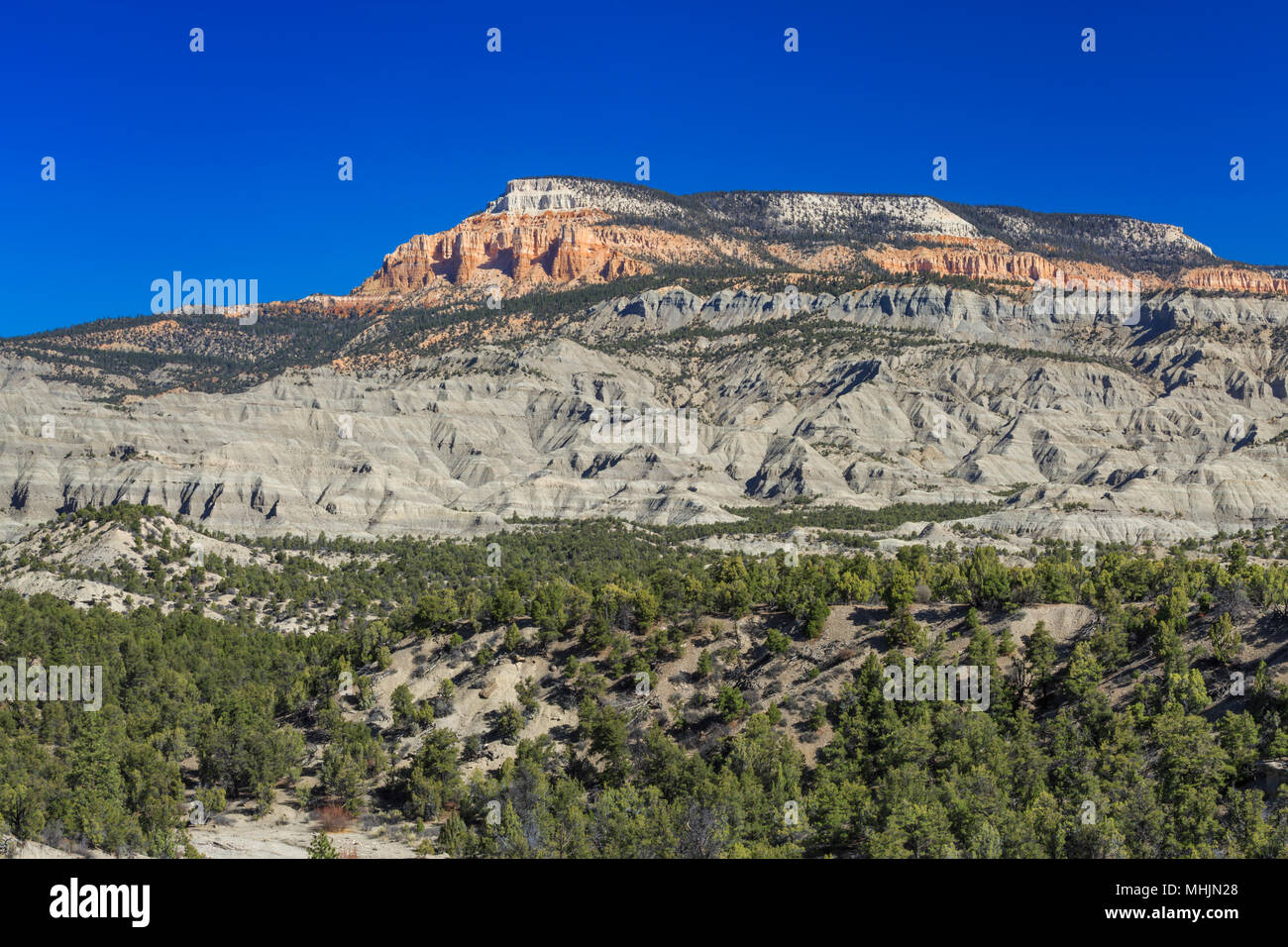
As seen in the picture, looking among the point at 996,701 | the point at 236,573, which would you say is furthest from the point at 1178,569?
the point at 236,573

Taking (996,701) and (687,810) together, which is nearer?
(687,810)

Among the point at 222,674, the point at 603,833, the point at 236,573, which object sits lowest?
the point at 603,833

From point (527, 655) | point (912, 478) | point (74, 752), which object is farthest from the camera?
point (912, 478)

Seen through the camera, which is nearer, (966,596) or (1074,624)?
(1074,624)

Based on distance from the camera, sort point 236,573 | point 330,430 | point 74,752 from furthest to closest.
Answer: point 330,430 < point 236,573 < point 74,752

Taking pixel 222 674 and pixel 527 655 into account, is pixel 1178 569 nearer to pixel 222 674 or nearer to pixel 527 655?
pixel 527 655

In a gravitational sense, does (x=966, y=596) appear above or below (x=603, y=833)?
above

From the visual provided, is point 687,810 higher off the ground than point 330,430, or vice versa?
point 330,430
